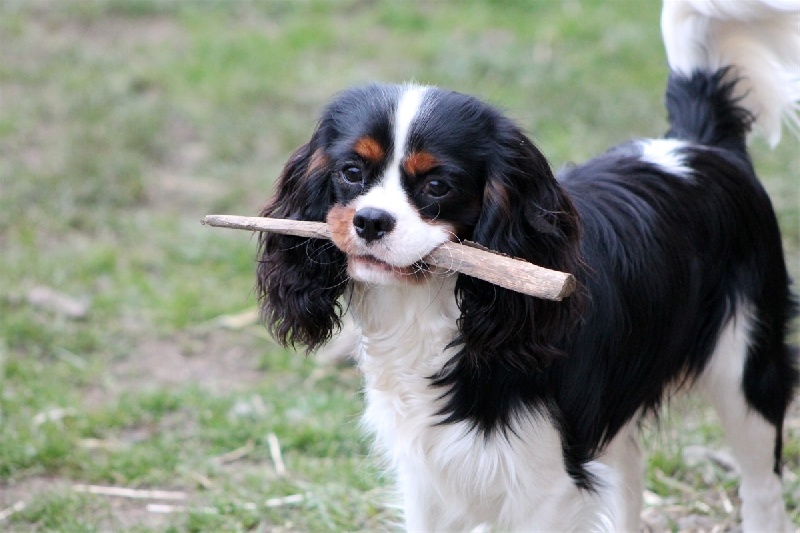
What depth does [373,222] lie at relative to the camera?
2.76 metres

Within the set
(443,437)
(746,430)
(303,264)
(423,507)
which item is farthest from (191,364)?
(746,430)

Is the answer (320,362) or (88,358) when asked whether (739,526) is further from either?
(88,358)

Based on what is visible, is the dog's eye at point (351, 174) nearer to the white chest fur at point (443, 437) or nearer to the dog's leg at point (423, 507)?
the white chest fur at point (443, 437)

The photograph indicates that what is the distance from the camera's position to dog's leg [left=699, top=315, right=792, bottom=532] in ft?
12.0

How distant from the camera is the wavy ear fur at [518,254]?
2.92 meters

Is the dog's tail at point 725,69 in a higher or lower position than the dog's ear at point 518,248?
higher

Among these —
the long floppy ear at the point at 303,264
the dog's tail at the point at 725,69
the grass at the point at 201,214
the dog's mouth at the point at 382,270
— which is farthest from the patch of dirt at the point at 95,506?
the dog's tail at the point at 725,69

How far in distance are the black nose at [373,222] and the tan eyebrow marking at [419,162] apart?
0.48 feet

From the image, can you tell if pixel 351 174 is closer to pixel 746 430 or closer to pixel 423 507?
pixel 423 507

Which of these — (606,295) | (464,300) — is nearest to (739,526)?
(606,295)

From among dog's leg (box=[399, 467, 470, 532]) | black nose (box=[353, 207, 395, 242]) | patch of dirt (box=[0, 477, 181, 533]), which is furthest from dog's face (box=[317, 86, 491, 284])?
patch of dirt (box=[0, 477, 181, 533])

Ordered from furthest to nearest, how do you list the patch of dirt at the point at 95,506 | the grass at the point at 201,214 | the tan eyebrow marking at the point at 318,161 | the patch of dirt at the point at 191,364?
the patch of dirt at the point at 191,364
the grass at the point at 201,214
the patch of dirt at the point at 95,506
the tan eyebrow marking at the point at 318,161

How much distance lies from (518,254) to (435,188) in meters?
0.27

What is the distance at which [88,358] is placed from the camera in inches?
213
